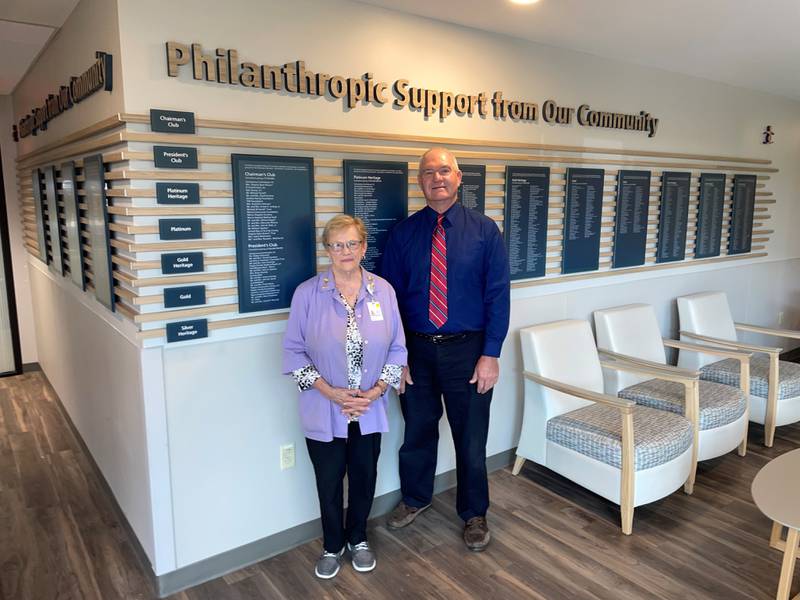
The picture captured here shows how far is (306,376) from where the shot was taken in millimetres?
2426

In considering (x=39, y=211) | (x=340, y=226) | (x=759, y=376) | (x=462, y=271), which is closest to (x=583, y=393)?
(x=462, y=271)

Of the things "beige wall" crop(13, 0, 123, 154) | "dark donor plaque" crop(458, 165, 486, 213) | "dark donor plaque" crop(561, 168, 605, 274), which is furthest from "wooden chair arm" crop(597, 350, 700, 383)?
"beige wall" crop(13, 0, 123, 154)

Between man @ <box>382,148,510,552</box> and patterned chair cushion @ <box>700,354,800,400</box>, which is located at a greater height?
man @ <box>382,148,510,552</box>

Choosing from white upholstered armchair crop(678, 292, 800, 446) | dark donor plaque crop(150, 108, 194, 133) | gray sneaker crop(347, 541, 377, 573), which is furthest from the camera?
white upholstered armchair crop(678, 292, 800, 446)

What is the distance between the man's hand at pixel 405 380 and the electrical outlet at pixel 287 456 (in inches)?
22.5

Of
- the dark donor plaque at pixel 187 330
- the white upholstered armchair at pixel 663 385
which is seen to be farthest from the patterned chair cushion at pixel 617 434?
the dark donor plaque at pixel 187 330

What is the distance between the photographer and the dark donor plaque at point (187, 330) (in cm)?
237

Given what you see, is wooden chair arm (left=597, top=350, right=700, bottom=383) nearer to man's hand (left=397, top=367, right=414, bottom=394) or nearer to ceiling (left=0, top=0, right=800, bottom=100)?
man's hand (left=397, top=367, right=414, bottom=394)

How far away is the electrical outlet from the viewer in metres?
2.75

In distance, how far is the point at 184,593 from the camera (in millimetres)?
2523

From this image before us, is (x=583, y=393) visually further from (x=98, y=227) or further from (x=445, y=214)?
(x=98, y=227)

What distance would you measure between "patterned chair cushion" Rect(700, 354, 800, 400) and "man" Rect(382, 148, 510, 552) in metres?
2.13

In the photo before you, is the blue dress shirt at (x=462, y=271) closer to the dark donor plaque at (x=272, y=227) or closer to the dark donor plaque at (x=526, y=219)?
the dark donor plaque at (x=272, y=227)

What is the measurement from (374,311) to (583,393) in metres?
1.30
